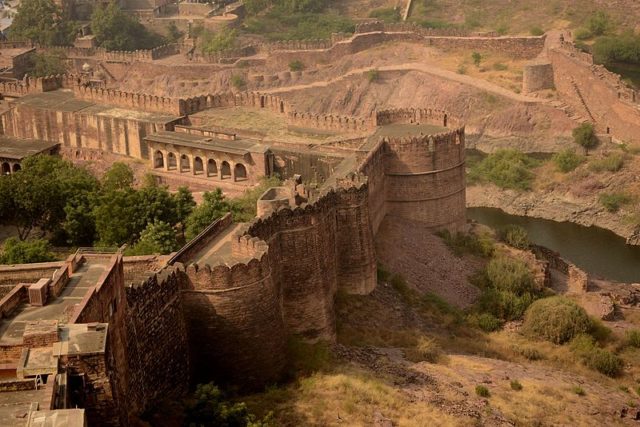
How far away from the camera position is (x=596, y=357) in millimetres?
27609

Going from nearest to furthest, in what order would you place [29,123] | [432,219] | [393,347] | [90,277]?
[90,277]
[393,347]
[432,219]
[29,123]

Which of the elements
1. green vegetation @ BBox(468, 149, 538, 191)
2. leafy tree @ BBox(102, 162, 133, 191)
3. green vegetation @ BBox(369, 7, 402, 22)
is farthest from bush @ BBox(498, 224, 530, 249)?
green vegetation @ BBox(369, 7, 402, 22)

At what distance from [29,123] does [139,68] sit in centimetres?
2187

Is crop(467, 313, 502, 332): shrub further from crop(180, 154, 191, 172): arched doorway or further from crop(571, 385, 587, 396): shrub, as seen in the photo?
crop(180, 154, 191, 172): arched doorway

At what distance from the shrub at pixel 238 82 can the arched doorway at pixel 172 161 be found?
72.1 ft

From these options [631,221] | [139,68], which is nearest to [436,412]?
[631,221]

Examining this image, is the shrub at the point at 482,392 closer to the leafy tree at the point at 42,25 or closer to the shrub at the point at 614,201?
the shrub at the point at 614,201

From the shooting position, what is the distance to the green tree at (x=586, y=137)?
49125mm

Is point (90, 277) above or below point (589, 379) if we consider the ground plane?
above

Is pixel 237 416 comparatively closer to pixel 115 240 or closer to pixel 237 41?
pixel 115 240

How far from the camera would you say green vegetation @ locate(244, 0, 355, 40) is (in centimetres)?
6856

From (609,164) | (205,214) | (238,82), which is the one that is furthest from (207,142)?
(238,82)

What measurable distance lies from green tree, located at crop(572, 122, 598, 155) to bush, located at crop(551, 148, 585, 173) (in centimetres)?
116

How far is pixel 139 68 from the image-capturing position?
62.8m
